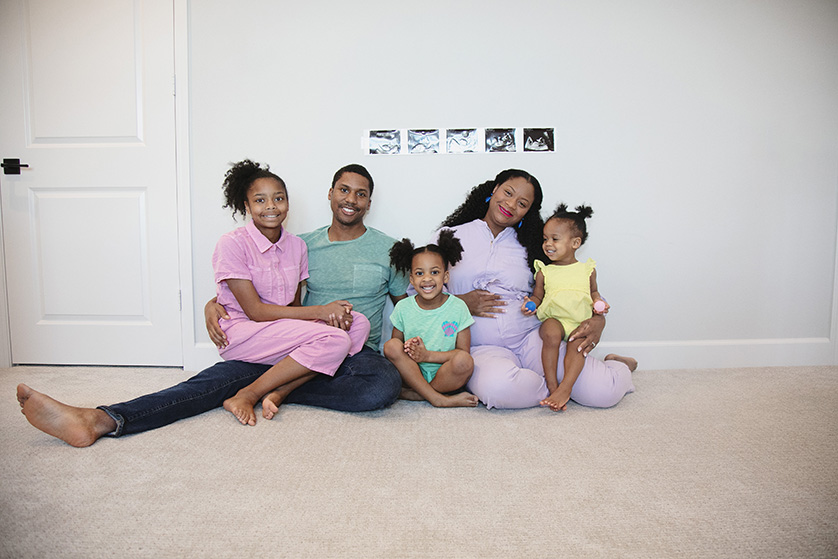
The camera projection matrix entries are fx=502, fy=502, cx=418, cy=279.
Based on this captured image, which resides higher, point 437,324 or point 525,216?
point 525,216

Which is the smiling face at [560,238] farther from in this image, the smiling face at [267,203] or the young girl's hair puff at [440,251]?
the smiling face at [267,203]

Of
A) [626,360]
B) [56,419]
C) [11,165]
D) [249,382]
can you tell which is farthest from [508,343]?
[11,165]

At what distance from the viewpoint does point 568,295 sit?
1.90 metres

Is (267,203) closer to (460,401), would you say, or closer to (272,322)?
(272,322)

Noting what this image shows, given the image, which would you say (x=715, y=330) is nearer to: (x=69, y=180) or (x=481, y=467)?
(x=481, y=467)

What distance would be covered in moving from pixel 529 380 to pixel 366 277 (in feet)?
2.50

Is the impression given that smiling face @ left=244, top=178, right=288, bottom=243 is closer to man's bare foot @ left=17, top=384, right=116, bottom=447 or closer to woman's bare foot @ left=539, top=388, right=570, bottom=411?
man's bare foot @ left=17, top=384, right=116, bottom=447

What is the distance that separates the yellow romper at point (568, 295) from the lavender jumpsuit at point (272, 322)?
724mm

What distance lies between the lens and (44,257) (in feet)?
7.75

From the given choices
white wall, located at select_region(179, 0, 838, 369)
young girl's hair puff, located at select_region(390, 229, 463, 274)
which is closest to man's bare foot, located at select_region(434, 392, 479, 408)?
young girl's hair puff, located at select_region(390, 229, 463, 274)

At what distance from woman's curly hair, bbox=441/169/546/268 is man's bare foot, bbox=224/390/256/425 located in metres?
1.09

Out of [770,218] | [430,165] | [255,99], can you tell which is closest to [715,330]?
[770,218]

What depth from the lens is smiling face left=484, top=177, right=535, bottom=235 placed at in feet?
6.57

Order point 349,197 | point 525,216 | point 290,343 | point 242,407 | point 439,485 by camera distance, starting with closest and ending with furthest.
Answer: point 439,485, point 242,407, point 290,343, point 349,197, point 525,216
